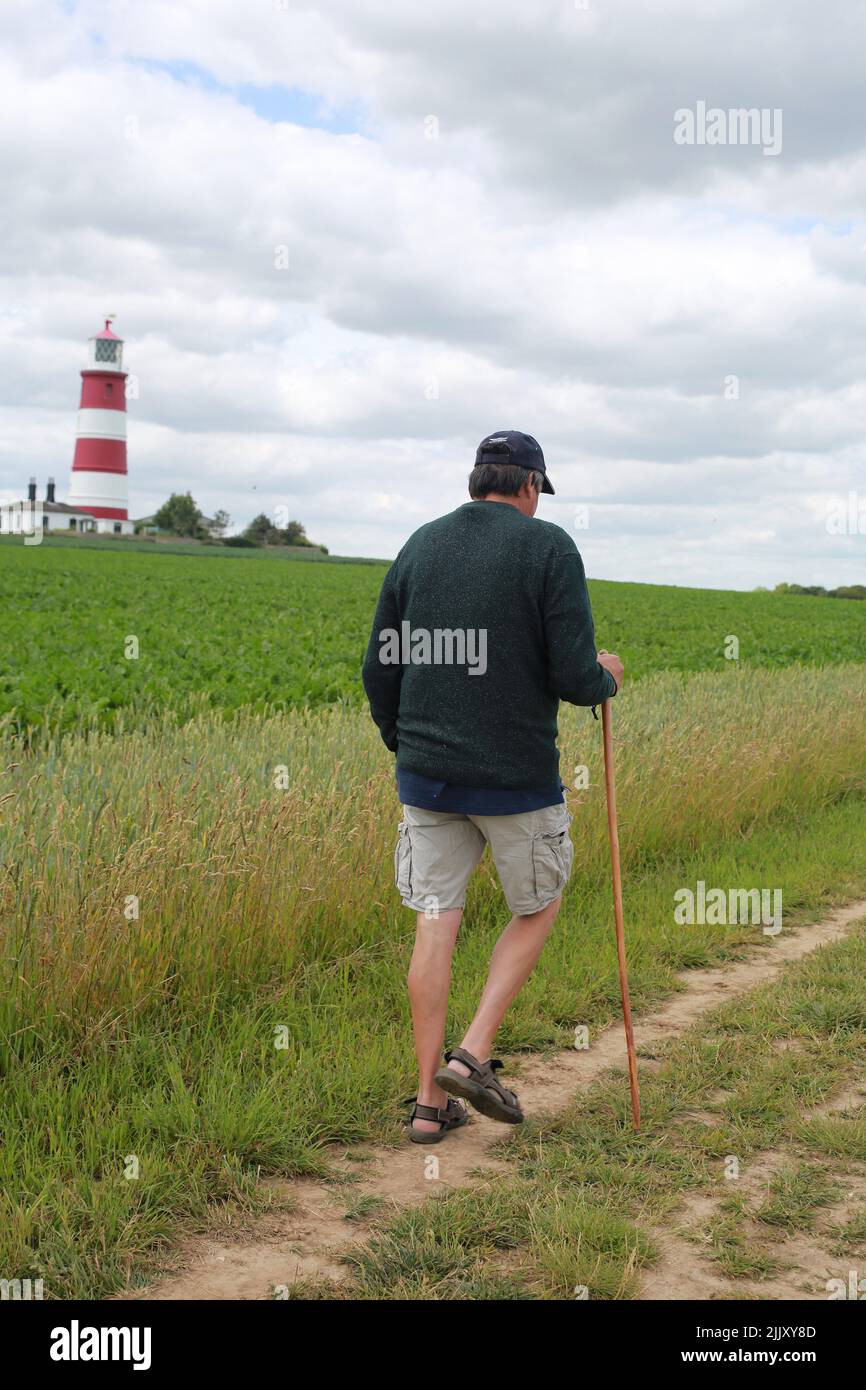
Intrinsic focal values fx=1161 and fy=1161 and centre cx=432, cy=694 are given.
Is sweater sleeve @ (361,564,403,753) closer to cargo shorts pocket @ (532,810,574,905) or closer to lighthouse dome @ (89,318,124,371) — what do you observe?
cargo shorts pocket @ (532,810,574,905)

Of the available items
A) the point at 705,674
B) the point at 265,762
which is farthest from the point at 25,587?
the point at 265,762

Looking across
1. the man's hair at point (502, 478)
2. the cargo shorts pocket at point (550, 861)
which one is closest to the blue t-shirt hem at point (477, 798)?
the cargo shorts pocket at point (550, 861)

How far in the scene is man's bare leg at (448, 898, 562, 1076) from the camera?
4426mm

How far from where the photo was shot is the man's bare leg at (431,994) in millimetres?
4398

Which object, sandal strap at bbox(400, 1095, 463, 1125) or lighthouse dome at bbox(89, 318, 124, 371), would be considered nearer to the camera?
sandal strap at bbox(400, 1095, 463, 1125)

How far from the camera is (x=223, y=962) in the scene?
207 inches

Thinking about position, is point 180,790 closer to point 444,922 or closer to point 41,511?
point 444,922

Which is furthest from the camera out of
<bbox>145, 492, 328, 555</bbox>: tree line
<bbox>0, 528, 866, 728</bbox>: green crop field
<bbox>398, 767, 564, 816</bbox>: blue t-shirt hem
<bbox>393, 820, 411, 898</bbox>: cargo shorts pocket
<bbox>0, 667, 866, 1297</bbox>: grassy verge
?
<bbox>145, 492, 328, 555</bbox>: tree line

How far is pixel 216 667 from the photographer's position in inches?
539

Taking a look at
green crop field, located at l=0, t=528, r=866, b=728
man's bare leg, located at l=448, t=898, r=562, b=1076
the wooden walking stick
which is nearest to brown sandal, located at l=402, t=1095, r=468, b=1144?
man's bare leg, located at l=448, t=898, r=562, b=1076

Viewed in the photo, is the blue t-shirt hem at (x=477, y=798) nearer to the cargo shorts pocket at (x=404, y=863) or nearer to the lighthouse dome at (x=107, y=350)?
the cargo shorts pocket at (x=404, y=863)

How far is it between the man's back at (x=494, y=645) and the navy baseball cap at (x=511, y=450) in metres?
0.20

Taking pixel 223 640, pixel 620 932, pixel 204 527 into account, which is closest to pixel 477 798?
pixel 620 932

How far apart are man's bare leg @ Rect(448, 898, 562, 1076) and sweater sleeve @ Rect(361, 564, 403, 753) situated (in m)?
0.87
